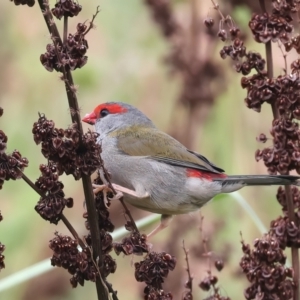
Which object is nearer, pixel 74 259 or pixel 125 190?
pixel 74 259

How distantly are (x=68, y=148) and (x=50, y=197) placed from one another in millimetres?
231

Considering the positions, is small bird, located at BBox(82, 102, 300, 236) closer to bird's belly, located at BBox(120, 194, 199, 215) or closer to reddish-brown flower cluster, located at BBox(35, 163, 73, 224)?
bird's belly, located at BBox(120, 194, 199, 215)

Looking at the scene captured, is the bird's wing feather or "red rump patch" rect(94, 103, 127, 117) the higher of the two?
"red rump patch" rect(94, 103, 127, 117)

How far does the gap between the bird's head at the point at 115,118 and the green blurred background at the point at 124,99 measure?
636 millimetres

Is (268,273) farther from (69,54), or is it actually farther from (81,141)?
(69,54)

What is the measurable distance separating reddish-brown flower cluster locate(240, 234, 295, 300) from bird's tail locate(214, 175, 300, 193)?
0.30 meters

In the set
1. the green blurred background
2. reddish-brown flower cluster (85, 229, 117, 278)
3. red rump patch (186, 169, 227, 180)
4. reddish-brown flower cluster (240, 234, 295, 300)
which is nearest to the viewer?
reddish-brown flower cluster (85, 229, 117, 278)

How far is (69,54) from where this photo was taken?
8.57 feet

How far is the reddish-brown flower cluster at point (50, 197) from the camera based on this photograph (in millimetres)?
2758

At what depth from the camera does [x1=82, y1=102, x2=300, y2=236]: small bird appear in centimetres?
412

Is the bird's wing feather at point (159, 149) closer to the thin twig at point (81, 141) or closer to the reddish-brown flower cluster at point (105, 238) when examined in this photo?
the reddish-brown flower cluster at point (105, 238)

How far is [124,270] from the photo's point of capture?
20.8 ft

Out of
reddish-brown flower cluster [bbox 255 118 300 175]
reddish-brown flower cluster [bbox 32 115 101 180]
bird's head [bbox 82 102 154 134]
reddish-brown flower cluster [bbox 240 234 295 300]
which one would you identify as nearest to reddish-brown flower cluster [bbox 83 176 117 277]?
reddish-brown flower cluster [bbox 32 115 101 180]

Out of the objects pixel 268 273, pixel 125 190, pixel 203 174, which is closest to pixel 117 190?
pixel 125 190
